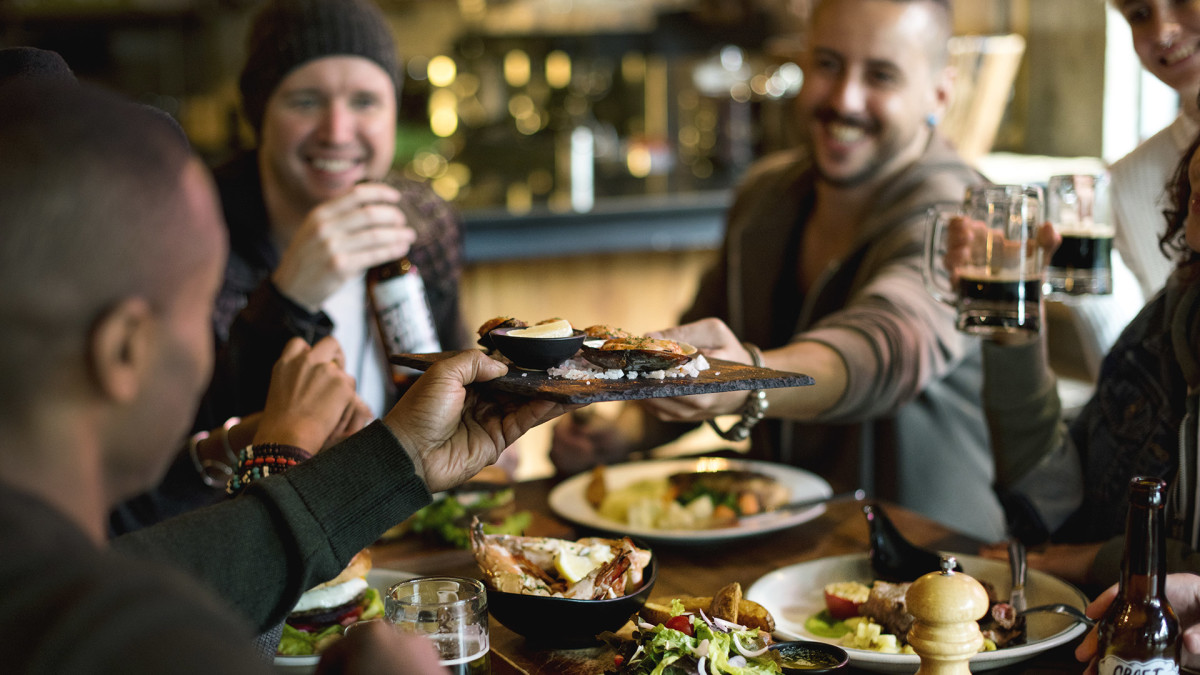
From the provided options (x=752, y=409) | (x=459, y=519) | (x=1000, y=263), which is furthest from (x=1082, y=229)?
(x=459, y=519)

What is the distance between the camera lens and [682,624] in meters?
1.12

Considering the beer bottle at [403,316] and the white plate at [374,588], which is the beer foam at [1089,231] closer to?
the beer bottle at [403,316]

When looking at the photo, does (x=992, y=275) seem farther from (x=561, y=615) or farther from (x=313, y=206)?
(x=313, y=206)

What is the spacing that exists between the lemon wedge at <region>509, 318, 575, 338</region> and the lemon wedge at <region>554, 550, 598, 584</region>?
272mm

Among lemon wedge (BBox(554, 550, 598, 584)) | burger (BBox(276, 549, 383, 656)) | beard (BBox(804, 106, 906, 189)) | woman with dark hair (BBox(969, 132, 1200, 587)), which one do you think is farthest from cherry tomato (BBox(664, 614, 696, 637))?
beard (BBox(804, 106, 906, 189))

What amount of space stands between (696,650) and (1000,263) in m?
0.87

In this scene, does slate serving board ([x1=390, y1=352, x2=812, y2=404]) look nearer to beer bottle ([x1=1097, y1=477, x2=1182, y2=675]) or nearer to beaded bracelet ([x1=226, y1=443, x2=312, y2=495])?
beaded bracelet ([x1=226, y1=443, x2=312, y2=495])

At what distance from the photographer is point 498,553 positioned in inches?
49.5

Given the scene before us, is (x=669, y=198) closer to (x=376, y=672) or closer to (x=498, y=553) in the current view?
(x=498, y=553)

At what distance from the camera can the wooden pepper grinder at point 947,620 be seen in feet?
3.43

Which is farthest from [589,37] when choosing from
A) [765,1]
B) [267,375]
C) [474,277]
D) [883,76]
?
[267,375]

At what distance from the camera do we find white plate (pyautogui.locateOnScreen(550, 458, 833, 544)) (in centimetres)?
159

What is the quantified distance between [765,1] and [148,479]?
18.6ft

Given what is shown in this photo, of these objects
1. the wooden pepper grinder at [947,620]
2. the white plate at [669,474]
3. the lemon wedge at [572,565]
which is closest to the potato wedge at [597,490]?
the white plate at [669,474]
